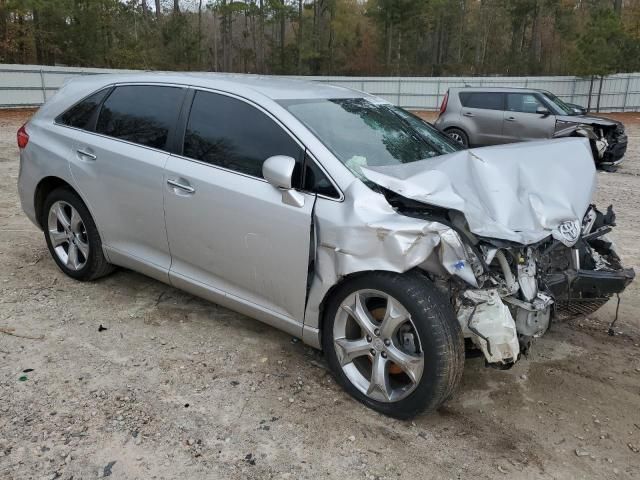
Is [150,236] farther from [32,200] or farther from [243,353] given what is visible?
[32,200]

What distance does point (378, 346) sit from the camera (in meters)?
2.90

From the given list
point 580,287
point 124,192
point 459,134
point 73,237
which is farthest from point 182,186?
point 459,134

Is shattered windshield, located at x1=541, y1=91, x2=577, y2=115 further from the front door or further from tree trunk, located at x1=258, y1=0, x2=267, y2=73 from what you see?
tree trunk, located at x1=258, y1=0, x2=267, y2=73

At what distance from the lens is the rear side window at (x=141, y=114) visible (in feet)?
12.3

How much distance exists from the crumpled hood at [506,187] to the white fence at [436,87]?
21.9 meters

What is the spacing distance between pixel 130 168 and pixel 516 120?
10.6 meters

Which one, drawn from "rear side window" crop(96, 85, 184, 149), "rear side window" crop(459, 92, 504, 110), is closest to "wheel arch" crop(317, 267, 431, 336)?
"rear side window" crop(96, 85, 184, 149)

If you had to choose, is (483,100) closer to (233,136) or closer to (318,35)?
(233,136)

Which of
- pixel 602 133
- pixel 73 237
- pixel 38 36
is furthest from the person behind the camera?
pixel 38 36

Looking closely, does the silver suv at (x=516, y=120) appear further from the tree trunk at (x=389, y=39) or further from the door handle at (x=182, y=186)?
the tree trunk at (x=389, y=39)

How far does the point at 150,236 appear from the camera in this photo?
3.80 m

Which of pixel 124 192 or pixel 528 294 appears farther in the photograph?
pixel 124 192

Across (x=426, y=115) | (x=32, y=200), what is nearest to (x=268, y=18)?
(x=426, y=115)

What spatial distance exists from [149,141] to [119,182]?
0.37 metres
